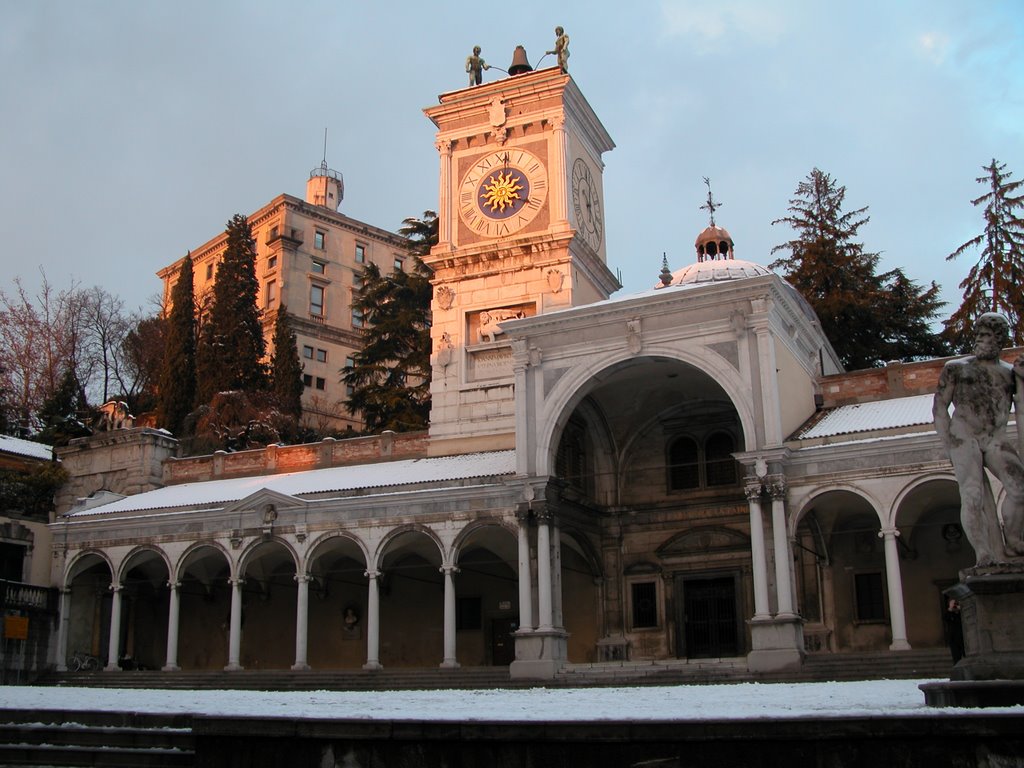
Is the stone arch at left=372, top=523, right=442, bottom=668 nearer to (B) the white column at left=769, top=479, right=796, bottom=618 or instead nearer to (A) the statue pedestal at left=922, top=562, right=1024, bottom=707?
(B) the white column at left=769, top=479, right=796, bottom=618

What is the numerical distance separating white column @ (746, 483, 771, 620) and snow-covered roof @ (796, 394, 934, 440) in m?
2.12

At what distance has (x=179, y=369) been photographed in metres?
49.1

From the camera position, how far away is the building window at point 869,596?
26.3m

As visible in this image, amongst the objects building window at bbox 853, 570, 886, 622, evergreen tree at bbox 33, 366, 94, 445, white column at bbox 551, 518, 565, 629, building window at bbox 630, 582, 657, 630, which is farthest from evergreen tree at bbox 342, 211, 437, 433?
building window at bbox 853, 570, 886, 622

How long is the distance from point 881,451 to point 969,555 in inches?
163

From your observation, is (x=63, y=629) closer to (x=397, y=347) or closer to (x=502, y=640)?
(x=502, y=640)

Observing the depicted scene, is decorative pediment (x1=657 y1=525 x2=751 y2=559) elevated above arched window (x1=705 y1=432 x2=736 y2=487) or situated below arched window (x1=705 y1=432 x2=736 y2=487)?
below

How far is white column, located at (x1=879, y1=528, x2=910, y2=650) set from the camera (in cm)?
2231

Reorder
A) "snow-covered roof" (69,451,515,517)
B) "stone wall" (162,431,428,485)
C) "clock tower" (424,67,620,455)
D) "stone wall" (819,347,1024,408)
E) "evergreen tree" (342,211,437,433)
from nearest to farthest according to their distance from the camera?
"stone wall" (819,347,1024,408), "snow-covered roof" (69,451,515,517), "clock tower" (424,67,620,455), "stone wall" (162,431,428,485), "evergreen tree" (342,211,437,433)

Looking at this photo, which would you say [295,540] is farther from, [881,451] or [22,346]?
[22,346]

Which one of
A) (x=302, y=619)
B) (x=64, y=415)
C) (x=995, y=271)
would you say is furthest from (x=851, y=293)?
(x=64, y=415)

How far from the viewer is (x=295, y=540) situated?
3027cm

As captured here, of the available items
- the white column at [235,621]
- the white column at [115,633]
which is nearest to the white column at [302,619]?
the white column at [235,621]

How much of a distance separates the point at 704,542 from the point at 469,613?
24.5ft
